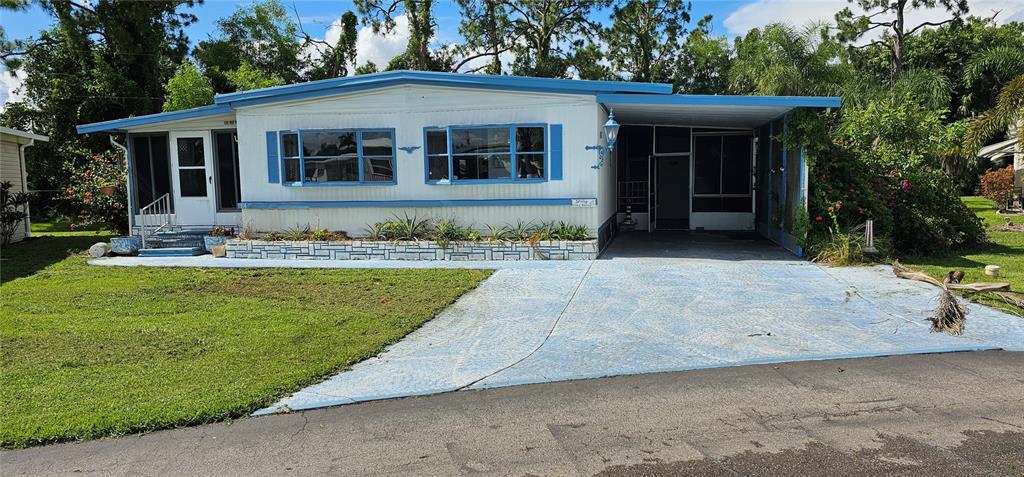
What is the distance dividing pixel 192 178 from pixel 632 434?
13.0m

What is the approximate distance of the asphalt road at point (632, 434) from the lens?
3.80 metres

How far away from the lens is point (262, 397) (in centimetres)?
493

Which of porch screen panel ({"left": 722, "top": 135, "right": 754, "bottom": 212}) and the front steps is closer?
the front steps

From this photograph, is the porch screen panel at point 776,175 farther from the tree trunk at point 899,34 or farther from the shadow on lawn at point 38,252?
the tree trunk at point 899,34

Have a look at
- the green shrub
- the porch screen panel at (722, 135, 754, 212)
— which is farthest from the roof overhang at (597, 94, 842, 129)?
the porch screen panel at (722, 135, 754, 212)

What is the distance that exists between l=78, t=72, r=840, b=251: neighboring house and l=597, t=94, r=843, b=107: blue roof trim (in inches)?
1.0

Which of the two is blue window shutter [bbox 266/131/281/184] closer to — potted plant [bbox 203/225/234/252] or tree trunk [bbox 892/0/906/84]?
potted plant [bbox 203/225/234/252]

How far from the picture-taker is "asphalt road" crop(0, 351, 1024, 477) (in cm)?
380

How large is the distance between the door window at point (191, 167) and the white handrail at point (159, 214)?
47cm

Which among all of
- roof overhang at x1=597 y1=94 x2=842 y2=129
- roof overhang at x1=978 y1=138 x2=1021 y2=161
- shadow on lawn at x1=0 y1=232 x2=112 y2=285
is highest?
roof overhang at x1=597 y1=94 x2=842 y2=129

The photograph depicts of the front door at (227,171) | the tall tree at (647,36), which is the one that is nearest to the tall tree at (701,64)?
the tall tree at (647,36)

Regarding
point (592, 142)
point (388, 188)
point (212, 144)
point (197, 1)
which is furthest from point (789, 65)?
point (197, 1)

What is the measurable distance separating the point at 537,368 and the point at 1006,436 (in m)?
3.18

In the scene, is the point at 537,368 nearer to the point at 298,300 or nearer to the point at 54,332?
the point at 298,300
